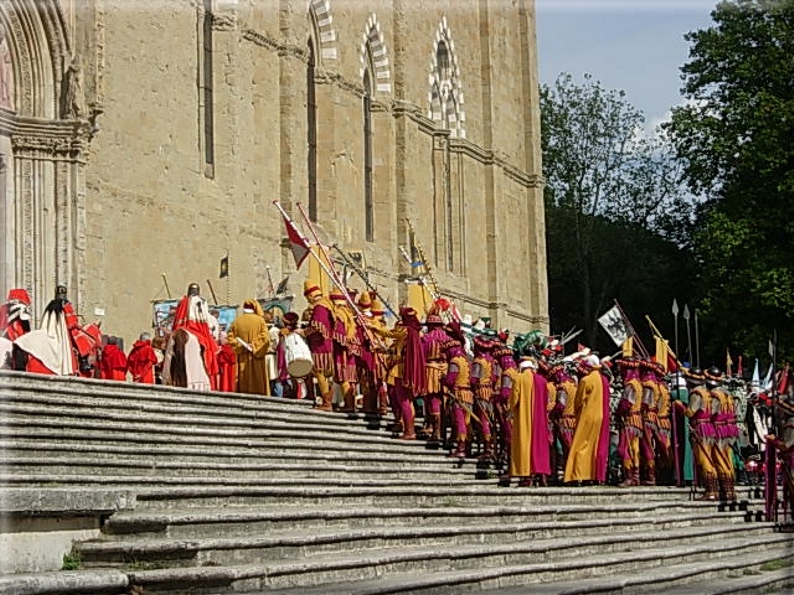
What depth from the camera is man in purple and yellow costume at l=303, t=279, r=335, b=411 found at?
68.1 ft

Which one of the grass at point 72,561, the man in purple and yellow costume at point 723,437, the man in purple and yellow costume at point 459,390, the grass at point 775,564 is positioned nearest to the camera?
the grass at point 72,561

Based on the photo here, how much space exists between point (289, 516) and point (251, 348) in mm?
9036

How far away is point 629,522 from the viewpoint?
57.4 feet

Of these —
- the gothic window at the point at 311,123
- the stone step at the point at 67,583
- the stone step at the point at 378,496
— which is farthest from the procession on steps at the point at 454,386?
the gothic window at the point at 311,123

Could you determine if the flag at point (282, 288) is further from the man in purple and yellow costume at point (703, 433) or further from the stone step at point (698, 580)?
the stone step at point (698, 580)

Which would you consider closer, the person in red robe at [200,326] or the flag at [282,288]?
the person in red robe at [200,326]

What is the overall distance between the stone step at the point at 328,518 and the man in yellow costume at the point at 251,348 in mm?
5038

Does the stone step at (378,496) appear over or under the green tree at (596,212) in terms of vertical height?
under

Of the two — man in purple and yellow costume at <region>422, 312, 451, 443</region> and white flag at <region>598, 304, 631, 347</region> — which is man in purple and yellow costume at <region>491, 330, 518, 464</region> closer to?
man in purple and yellow costume at <region>422, 312, 451, 443</region>

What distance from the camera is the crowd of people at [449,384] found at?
20516mm

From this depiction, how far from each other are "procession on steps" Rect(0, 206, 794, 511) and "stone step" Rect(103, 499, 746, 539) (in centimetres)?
248

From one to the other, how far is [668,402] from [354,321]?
4.62 m

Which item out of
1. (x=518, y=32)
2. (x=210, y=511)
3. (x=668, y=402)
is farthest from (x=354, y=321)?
(x=518, y=32)

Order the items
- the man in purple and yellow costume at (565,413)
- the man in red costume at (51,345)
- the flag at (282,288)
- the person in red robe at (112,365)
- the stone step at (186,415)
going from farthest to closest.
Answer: the flag at (282,288), the man in purple and yellow costume at (565,413), the person in red robe at (112,365), the man in red costume at (51,345), the stone step at (186,415)
